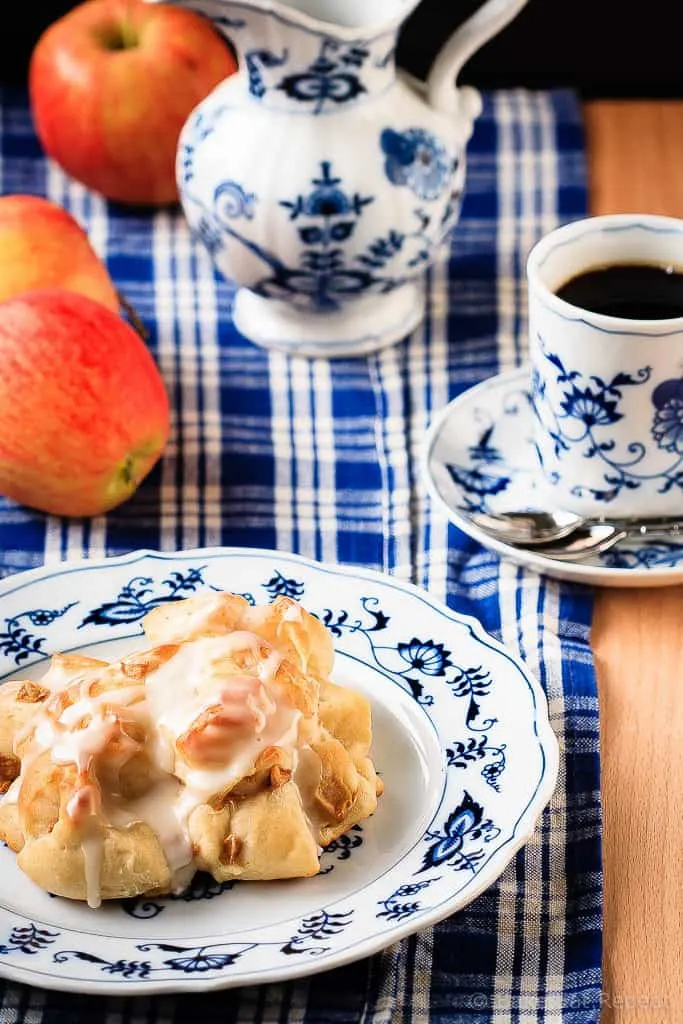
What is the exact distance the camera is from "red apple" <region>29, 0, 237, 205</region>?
4.75 feet

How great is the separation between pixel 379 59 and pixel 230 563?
0.46 m

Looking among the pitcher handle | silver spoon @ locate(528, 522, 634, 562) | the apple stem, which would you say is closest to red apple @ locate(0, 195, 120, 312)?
the apple stem

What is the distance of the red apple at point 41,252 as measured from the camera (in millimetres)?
1255

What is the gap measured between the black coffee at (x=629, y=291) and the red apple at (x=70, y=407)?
34cm

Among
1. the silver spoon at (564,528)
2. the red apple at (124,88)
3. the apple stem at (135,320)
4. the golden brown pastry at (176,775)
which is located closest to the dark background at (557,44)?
the red apple at (124,88)

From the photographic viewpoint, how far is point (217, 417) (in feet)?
4.18

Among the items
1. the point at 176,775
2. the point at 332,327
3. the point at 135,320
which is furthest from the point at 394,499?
the point at 176,775

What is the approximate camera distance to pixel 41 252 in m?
1.26

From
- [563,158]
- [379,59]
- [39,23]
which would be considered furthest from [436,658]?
[39,23]

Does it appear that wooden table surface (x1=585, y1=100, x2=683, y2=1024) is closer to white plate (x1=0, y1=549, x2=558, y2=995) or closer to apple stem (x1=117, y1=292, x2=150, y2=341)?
white plate (x1=0, y1=549, x2=558, y2=995)

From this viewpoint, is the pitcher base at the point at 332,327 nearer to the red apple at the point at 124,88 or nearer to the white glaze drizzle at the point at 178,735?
the red apple at the point at 124,88

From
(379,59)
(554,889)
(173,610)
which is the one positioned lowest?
(554,889)

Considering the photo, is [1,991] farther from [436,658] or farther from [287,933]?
[436,658]

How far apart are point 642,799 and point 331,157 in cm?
59
